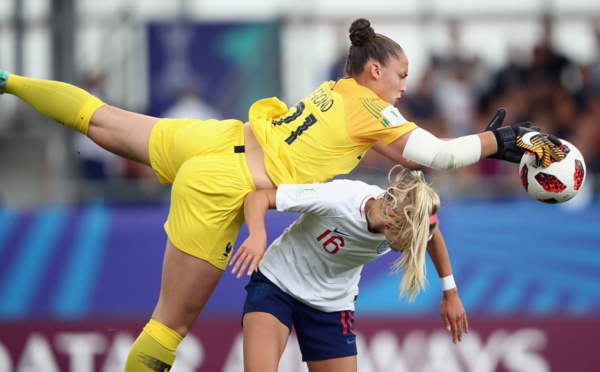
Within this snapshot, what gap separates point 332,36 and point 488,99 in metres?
1.77

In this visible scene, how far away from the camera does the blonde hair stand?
5.70 metres

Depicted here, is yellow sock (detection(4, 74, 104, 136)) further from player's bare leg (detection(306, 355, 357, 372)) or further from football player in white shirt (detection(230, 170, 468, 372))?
player's bare leg (detection(306, 355, 357, 372))

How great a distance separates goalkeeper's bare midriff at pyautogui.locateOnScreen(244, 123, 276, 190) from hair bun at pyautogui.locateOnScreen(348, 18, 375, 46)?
800 millimetres

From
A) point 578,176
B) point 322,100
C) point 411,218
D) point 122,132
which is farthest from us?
point 122,132

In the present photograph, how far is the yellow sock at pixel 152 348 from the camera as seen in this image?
624 centimetres

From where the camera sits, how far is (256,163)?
612 cm

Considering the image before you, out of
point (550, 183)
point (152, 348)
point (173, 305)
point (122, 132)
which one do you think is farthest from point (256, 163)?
point (550, 183)

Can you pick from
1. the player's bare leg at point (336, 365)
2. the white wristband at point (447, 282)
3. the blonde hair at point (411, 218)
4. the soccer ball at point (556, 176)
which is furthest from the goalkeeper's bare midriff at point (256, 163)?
the soccer ball at point (556, 176)

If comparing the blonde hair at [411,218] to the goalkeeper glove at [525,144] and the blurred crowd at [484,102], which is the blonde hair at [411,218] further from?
the blurred crowd at [484,102]

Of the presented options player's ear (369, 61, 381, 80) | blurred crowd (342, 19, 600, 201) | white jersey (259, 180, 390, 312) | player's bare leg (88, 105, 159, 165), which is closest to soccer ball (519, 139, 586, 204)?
white jersey (259, 180, 390, 312)

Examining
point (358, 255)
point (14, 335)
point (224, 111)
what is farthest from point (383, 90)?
point (224, 111)

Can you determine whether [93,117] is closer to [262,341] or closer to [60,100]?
[60,100]

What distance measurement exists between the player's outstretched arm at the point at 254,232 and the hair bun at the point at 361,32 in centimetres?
101

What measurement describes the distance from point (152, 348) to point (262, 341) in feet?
2.36
